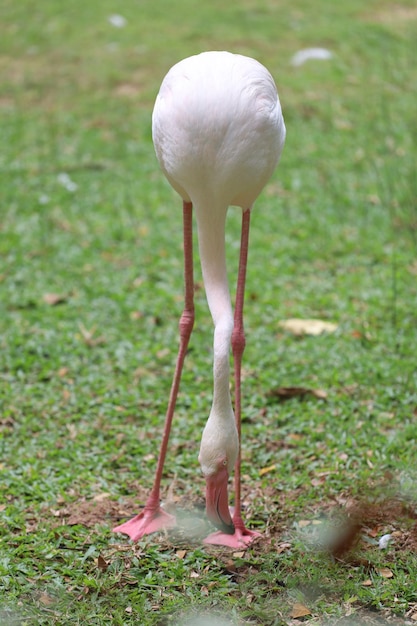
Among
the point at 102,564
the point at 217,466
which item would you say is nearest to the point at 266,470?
the point at 217,466

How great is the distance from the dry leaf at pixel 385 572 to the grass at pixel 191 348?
0.01 m

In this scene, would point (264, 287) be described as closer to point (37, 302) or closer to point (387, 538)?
point (37, 302)

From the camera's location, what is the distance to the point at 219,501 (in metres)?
3.43

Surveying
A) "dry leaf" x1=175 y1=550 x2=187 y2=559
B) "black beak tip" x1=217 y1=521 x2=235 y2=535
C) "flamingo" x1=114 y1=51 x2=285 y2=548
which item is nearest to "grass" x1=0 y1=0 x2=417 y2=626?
"dry leaf" x1=175 y1=550 x2=187 y2=559

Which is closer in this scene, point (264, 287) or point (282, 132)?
point (282, 132)

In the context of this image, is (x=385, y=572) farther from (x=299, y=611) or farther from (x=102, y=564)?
(x=102, y=564)

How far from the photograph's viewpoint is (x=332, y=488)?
3.88m

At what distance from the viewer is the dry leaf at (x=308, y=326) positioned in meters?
5.41

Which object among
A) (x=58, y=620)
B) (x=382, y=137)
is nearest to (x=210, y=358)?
(x=58, y=620)

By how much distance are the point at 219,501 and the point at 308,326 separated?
221 cm

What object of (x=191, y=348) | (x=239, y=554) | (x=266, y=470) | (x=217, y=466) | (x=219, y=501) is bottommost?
(x=191, y=348)

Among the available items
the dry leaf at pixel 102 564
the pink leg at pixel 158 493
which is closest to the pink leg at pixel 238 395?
the pink leg at pixel 158 493

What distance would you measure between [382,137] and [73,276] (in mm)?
3338

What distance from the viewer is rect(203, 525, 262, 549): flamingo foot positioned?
353 centimetres
